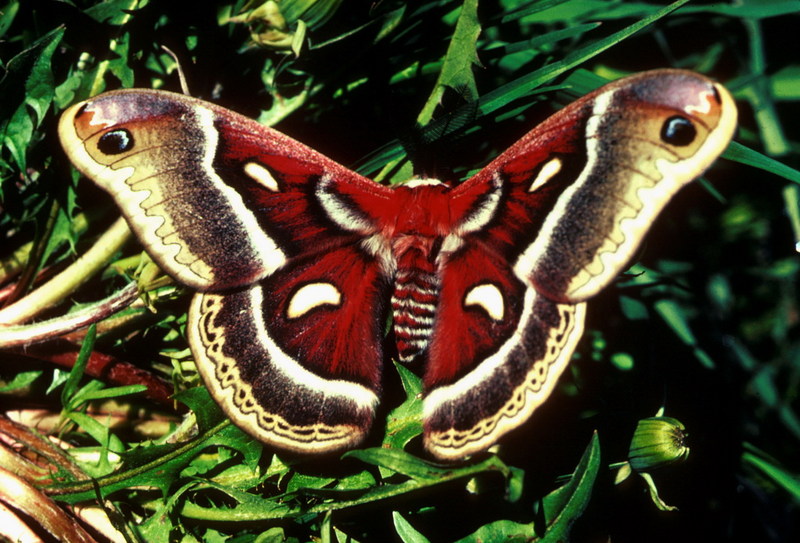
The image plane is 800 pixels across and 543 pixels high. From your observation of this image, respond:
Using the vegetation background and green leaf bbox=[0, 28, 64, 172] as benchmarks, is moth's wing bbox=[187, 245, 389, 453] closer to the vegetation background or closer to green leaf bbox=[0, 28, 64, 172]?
the vegetation background

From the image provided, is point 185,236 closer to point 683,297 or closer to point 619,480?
point 619,480

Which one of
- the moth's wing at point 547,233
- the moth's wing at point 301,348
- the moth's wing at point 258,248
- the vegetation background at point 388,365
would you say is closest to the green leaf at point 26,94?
the vegetation background at point 388,365

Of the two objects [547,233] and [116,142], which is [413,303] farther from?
[116,142]

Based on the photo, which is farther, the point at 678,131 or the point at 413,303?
the point at 413,303

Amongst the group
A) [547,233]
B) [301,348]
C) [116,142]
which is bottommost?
[301,348]

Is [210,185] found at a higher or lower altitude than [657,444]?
higher

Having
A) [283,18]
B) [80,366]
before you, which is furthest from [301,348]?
[283,18]

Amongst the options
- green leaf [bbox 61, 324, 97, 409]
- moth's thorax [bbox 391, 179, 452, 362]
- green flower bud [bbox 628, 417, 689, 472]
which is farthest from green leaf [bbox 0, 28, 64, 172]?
green flower bud [bbox 628, 417, 689, 472]

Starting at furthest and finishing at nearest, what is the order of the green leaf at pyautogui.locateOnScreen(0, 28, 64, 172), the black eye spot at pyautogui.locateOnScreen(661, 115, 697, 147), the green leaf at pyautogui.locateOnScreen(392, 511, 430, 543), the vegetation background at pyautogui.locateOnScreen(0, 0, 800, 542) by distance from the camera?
the green leaf at pyautogui.locateOnScreen(0, 28, 64, 172) < the vegetation background at pyautogui.locateOnScreen(0, 0, 800, 542) < the green leaf at pyautogui.locateOnScreen(392, 511, 430, 543) < the black eye spot at pyautogui.locateOnScreen(661, 115, 697, 147)
